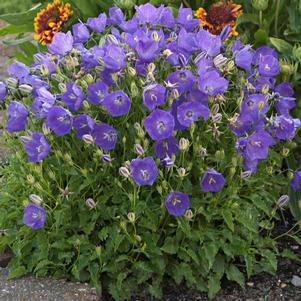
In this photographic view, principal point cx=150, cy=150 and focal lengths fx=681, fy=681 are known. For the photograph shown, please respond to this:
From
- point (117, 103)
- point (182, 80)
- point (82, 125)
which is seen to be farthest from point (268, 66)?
point (82, 125)

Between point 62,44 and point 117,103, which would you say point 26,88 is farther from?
point 117,103

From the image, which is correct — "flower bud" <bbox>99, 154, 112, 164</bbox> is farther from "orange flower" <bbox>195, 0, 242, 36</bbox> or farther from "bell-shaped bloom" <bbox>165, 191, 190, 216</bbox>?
"orange flower" <bbox>195, 0, 242, 36</bbox>

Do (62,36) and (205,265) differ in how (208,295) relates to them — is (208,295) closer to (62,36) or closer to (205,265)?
(205,265)

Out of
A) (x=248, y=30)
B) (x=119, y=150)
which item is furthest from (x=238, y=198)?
(x=248, y=30)

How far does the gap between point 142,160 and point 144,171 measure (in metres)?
0.05

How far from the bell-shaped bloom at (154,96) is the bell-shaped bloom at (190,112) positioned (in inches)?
4.1

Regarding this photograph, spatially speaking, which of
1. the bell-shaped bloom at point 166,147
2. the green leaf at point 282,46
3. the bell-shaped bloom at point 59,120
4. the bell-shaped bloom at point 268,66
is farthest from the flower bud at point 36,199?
the green leaf at point 282,46

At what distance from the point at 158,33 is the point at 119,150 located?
0.51 meters

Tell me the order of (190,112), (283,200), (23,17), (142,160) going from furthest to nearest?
(23,17), (283,200), (190,112), (142,160)

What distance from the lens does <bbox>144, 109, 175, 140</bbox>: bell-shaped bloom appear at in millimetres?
2531

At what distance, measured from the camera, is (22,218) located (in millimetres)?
2895

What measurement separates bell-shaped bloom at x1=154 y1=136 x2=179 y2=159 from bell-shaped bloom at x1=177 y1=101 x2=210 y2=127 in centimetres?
8

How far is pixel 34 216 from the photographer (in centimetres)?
267

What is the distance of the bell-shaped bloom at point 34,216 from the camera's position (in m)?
2.65
